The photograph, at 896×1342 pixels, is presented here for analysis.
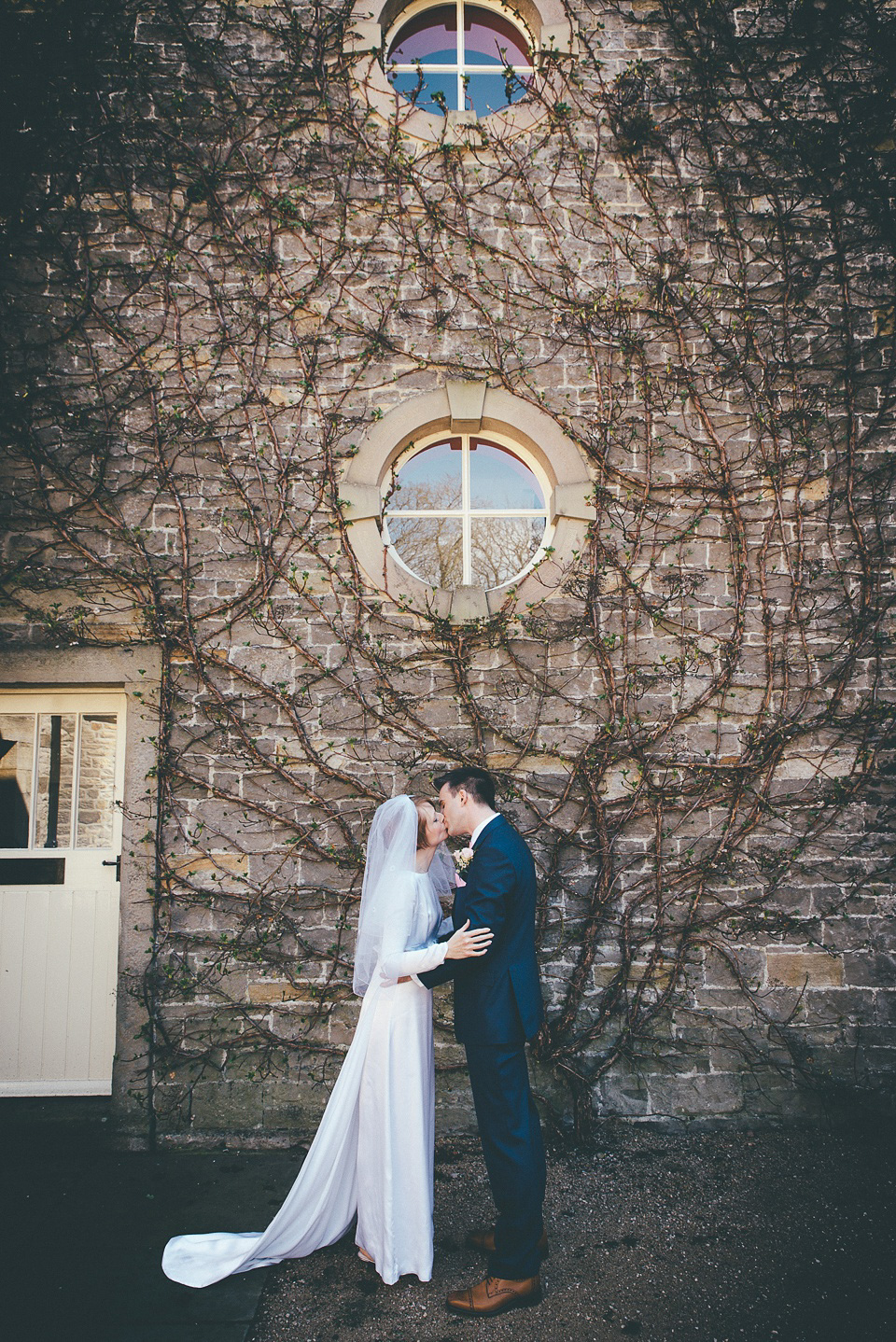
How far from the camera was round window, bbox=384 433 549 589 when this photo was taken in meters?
4.78

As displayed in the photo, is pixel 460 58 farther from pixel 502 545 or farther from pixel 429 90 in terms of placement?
pixel 502 545

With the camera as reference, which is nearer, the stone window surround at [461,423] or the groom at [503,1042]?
the groom at [503,1042]

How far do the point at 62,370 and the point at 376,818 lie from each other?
3.56m

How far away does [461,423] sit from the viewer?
474 cm

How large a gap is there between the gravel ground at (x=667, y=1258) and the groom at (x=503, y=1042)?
172 mm

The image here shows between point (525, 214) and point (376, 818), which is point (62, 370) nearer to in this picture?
point (525, 214)

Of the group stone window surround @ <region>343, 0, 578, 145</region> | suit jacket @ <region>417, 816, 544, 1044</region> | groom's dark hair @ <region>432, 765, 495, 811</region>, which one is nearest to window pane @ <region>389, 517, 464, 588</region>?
groom's dark hair @ <region>432, 765, 495, 811</region>

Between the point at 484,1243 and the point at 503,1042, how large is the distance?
1.01m

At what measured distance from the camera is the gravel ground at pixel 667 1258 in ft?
8.95

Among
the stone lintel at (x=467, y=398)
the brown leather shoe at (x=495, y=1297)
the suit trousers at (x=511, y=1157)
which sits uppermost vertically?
the stone lintel at (x=467, y=398)

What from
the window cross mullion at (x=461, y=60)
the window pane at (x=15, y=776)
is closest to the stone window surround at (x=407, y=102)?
the window cross mullion at (x=461, y=60)

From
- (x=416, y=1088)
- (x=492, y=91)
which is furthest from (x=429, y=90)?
(x=416, y=1088)

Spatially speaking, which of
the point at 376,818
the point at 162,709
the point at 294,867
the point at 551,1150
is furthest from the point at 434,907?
the point at 162,709

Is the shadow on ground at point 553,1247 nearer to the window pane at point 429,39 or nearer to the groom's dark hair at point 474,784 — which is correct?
the groom's dark hair at point 474,784
